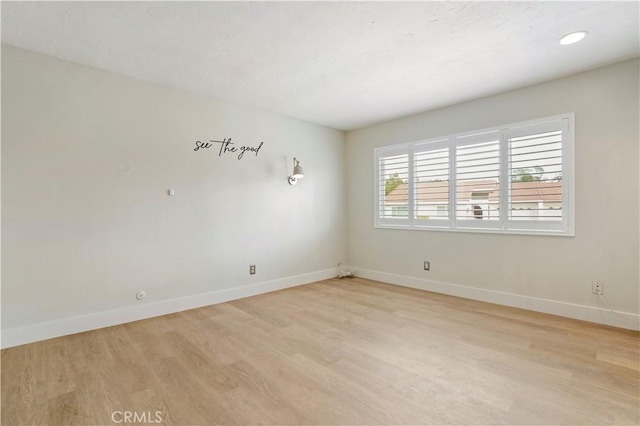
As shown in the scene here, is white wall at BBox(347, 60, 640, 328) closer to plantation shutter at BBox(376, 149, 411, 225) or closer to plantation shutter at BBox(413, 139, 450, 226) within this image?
plantation shutter at BBox(413, 139, 450, 226)

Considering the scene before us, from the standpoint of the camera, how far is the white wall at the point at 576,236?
113 inches

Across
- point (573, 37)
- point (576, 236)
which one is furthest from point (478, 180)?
point (573, 37)

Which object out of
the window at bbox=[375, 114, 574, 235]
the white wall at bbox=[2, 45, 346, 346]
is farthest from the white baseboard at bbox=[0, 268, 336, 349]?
the window at bbox=[375, 114, 574, 235]

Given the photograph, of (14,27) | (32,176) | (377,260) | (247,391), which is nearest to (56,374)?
(247,391)

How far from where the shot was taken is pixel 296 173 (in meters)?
4.36

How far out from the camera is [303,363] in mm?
2270

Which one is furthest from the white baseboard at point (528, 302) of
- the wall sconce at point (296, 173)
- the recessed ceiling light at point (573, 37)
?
the recessed ceiling light at point (573, 37)

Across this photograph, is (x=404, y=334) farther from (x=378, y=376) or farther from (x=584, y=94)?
(x=584, y=94)

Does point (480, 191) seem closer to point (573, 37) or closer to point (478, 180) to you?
point (478, 180)

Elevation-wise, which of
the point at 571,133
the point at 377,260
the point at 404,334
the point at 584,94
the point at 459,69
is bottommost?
the point at 404,334

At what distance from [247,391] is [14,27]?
3.21m

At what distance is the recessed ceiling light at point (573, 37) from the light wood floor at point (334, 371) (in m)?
2.54

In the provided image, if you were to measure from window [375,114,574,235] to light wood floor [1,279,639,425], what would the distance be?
44.9 inches

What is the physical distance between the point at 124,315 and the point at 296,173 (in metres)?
2.66
